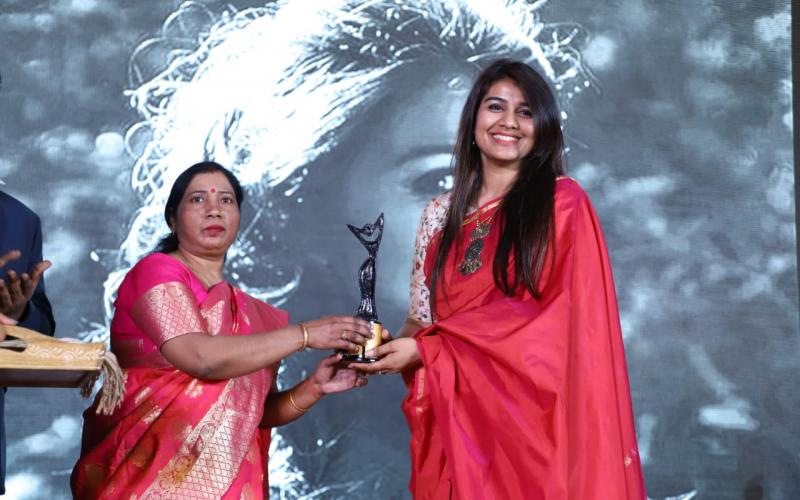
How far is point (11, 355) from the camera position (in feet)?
5.74

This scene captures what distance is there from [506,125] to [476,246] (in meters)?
0.34

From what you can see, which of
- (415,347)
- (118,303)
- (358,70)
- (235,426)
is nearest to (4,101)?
(358,70)

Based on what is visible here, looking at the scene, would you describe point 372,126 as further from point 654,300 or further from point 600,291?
point 600,291

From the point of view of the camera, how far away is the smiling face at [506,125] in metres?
2.53

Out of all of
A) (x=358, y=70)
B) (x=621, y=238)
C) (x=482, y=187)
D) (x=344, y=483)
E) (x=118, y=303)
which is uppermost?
(x=358, y=70)

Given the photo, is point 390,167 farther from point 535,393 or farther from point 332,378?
point 535,393

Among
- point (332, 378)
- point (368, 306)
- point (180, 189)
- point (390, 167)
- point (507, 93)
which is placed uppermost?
point (390, 167)

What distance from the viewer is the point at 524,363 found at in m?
2.21

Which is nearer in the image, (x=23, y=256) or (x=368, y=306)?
(x=368, y=306)

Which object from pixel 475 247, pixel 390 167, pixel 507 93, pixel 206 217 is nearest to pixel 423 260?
pixel 475 247

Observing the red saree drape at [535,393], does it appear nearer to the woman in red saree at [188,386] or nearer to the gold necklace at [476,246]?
the gold necklace at [476,246]

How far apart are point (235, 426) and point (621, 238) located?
2660 mm

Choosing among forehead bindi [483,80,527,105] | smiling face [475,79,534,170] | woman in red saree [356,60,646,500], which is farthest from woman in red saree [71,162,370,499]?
forehead bindi [483,80,527,105]

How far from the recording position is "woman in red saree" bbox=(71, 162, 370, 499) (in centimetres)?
238
